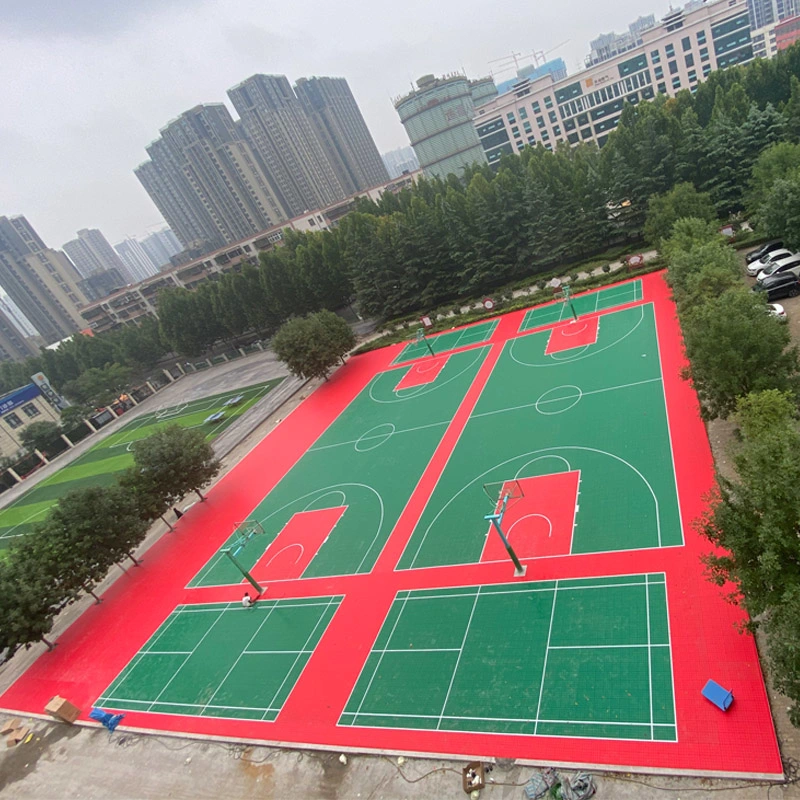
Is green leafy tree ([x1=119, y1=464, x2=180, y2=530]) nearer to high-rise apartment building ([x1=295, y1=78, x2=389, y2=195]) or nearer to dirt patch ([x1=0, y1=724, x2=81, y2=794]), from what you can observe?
dirt patch ([x1=0, y1=724, x2=81, y2=794])

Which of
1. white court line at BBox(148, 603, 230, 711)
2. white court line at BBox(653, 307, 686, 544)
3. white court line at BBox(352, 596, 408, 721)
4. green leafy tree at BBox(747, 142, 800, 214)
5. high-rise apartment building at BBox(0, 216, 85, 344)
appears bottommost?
white court line at BBox(653, 307, 686, 544)

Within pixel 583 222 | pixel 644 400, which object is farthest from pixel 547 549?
pixel 583 222

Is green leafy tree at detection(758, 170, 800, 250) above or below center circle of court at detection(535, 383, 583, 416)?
above

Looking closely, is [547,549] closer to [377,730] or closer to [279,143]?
[377,730]

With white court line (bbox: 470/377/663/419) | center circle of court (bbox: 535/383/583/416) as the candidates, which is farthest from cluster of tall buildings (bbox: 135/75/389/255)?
center circle of court (bbox: 535/383/583/416)

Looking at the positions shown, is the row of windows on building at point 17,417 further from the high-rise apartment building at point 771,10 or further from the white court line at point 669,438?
the high-rise apartment building at point 771,10

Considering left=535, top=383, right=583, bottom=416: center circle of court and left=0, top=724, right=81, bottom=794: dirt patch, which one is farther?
left=535, top=383, right=583, bottom=416: center circle of court

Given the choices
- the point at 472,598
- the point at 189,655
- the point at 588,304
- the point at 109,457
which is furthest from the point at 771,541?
the point at 109,457

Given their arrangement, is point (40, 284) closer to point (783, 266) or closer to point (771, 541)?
point (783, 266)
